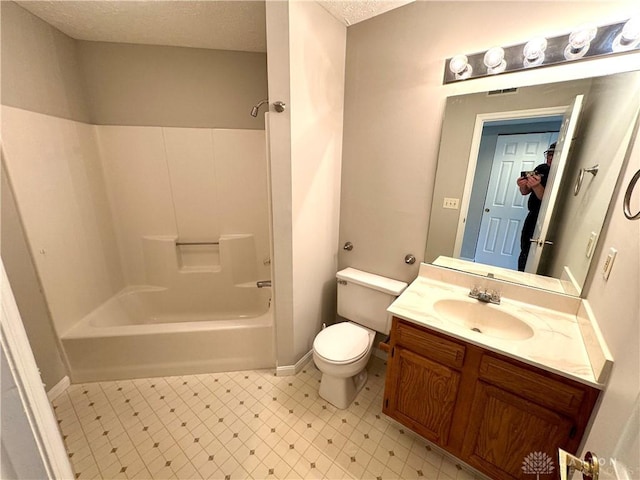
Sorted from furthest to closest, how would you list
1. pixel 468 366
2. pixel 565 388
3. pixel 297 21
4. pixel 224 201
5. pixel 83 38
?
1. pixel 224 201
2. pixel 83 38
3. pixel 297 21
4. pixel 468 366
5. pixel 565 388

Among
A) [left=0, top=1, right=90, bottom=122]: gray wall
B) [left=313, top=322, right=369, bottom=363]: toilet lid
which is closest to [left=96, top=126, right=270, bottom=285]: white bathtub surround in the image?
[left=0, top=1, right=90, bottom=122]: gray wall

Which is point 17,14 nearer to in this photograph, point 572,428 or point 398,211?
point 398,211

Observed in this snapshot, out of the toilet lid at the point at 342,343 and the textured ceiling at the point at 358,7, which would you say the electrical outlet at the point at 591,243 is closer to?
the toilet lid at the point at 342,343

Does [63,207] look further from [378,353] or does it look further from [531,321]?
[531,321]

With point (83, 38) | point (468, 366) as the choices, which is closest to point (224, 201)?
point (83, 38)

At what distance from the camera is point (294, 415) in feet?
5.28

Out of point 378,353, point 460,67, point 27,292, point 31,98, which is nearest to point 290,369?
point 378,353

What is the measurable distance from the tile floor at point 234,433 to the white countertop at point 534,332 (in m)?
0.80

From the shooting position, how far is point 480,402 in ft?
3.79

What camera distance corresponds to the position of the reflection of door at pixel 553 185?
1192 mm

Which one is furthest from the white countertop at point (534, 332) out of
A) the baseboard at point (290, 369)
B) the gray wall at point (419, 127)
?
the baseboard at point (290, 369)

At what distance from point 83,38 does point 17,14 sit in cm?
46

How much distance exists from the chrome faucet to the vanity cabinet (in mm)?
379

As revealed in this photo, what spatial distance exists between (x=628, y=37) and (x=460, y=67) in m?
0.60
